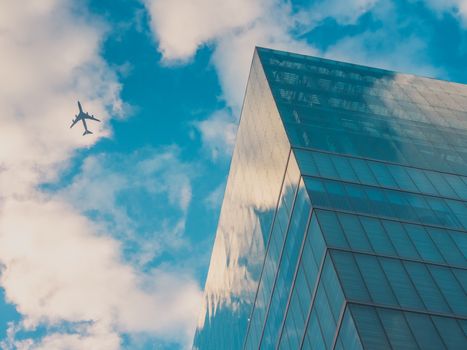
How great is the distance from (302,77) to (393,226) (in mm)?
21843

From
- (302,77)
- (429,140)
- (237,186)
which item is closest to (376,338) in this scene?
(429,140)

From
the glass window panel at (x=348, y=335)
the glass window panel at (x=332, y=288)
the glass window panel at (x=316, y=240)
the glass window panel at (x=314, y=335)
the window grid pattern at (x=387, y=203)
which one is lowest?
the glass window panel at (x=348, y=335)

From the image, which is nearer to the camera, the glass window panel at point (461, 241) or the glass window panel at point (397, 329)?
the glass window panel at point (397, 329)

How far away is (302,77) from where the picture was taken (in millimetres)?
49812

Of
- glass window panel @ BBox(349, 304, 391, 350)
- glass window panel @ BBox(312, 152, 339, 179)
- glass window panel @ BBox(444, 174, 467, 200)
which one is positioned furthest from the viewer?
glass window panel @ BBox(444, 174, 467, 200)

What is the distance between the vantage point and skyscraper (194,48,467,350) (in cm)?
2625

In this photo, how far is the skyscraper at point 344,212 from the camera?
26.2 meters

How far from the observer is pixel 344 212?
3244cm

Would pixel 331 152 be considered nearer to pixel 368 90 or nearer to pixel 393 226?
pixel 393 226

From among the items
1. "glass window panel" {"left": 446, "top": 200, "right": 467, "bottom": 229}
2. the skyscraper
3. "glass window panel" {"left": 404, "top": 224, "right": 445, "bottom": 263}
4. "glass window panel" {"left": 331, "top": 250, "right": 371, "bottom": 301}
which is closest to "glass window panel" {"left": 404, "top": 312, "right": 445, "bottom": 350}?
the skyscraper

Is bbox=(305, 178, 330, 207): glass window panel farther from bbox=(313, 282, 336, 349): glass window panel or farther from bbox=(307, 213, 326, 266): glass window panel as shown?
bbox=(313, 282, 336, 349): glass window panel

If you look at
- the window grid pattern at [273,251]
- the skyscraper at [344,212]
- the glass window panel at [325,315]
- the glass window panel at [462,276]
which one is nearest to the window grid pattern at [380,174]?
the skyscraper at [344,212]

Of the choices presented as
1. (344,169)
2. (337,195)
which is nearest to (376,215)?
(337,195)

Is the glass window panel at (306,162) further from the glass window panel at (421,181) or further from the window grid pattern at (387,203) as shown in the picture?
the glass window panel at (421,181)
